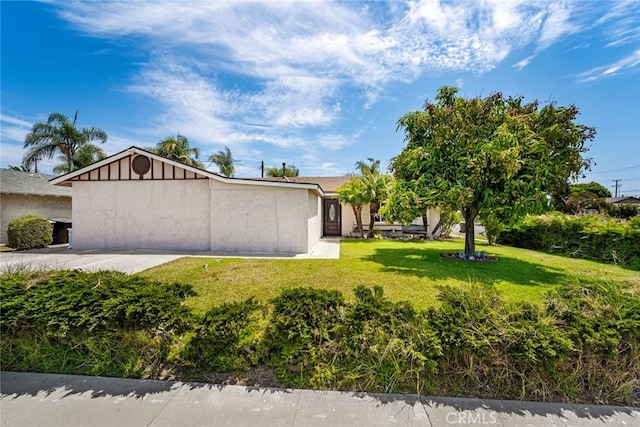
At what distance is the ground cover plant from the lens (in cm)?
318

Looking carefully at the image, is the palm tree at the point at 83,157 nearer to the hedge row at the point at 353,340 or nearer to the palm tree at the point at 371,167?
the palm tree at the point at 371,167

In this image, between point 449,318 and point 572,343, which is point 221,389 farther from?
point 572,343

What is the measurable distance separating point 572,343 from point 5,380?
6614mm

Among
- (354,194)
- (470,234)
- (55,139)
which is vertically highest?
(55,139)

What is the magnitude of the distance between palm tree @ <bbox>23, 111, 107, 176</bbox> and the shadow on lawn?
28.2m

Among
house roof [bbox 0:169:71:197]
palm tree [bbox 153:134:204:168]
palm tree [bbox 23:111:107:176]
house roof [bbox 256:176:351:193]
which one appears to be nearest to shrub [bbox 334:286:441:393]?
house roof [bbox 256:176:351:193]

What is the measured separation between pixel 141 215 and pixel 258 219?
5.52 m

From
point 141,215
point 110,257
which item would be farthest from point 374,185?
point 110,257

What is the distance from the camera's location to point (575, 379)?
3.22 metres

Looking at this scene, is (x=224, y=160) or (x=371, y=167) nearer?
(x=371, y=167)

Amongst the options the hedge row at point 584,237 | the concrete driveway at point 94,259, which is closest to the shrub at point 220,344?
the concrete driveway at point 94,259

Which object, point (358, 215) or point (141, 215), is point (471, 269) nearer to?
point (358, 215)

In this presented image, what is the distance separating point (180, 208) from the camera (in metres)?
12.5

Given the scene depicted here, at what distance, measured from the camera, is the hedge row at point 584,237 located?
10359 mm
